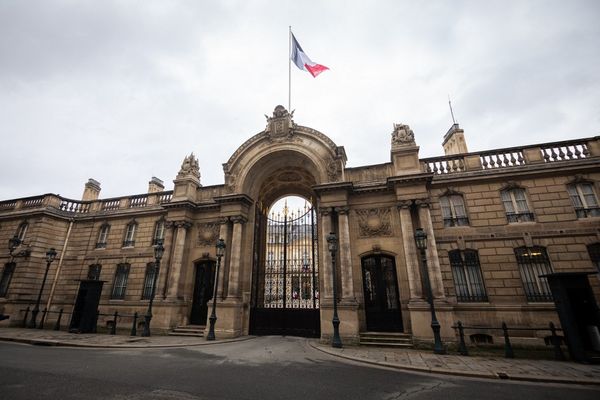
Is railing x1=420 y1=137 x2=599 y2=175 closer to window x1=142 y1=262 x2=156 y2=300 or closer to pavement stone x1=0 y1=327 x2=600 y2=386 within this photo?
pavement stone x1=0 y1=327 x2=600 y2=386

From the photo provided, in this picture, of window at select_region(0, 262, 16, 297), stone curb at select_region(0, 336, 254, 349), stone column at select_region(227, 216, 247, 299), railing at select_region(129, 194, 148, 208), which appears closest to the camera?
stone curb at select_region(0, 336, 254, 349)

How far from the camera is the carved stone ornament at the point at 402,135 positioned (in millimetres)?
15548

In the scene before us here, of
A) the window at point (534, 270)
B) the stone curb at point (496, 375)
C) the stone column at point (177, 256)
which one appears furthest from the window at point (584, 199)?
the stone column at point (177, 256)

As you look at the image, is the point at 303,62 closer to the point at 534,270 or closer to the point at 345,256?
the point at 345,256

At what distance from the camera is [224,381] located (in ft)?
22.1

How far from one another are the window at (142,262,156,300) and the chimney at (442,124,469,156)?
22.1m

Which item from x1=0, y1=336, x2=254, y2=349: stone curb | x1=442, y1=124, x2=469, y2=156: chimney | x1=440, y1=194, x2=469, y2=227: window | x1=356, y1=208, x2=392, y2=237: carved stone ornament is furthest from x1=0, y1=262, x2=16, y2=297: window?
x1=442, y1=124, x2=469, y2=156: chimney

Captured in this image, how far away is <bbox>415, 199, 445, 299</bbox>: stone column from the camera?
1260 cm

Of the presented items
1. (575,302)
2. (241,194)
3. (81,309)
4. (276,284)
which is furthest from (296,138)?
(81,309)

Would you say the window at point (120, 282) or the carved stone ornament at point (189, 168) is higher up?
the carved stone ornament at point (189, 168)

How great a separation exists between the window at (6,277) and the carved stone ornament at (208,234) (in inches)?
560

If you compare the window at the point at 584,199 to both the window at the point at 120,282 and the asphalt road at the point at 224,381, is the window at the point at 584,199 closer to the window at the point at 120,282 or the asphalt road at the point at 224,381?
the asphalt road at the point at 224,381

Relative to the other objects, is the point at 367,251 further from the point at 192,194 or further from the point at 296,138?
the point at 192,194

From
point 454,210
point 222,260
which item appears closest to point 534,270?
point 454,210
